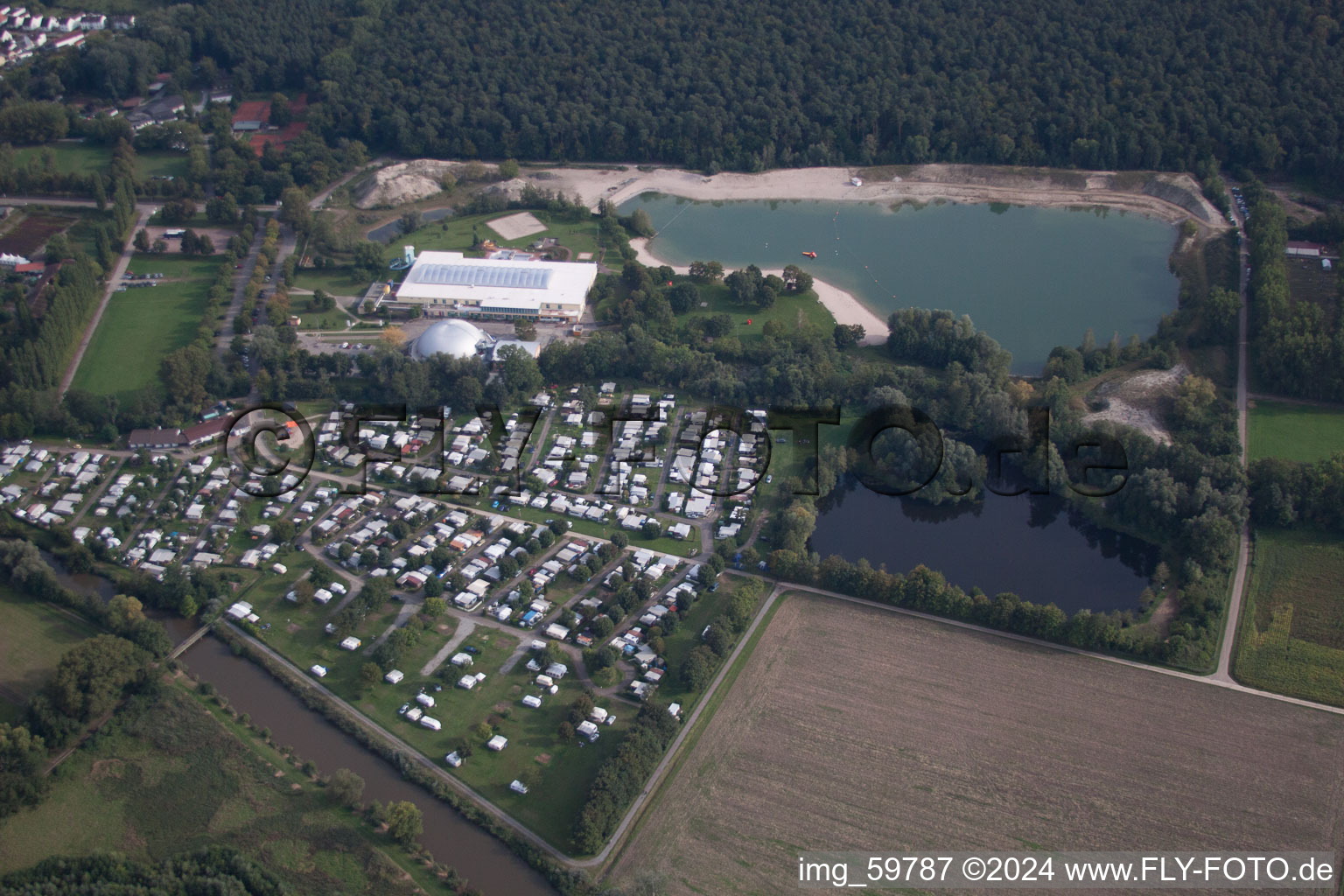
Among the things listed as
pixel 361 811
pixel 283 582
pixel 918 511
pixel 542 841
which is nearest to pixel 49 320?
pixel 283 582

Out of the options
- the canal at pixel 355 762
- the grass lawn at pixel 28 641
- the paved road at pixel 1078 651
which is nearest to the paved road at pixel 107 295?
the grass lawn at pixel 28 641

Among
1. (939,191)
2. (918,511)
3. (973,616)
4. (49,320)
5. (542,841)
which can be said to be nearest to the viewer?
(542,841)

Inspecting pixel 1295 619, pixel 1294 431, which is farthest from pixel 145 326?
pixel 1294 431

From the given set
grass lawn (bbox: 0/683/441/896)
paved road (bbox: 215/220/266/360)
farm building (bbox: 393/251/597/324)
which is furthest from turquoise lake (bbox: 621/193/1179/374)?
grass lawn (bbox: 0/683/441/896)

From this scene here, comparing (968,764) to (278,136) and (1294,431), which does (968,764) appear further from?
(278,136)

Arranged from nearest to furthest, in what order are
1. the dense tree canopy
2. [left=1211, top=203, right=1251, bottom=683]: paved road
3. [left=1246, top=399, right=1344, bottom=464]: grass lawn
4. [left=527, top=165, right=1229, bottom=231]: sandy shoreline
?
[left=1211, top=203, right=1251, bottom=683]: paved road < [left=1246, top=399, right=1344, bottom=464]: grass lawn < [left=527, top=165, right=1229, bottom=231]: sandy shoreline < the dense tree canopy

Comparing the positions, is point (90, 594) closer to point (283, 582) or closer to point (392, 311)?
point (283, 582)

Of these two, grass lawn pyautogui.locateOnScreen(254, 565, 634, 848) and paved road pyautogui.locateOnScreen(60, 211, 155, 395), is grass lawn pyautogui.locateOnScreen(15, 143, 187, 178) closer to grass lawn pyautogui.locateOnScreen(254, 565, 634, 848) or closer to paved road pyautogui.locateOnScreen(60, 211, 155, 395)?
paved road pyautogui.locateOnScreen(60, 211, 155, 395)
